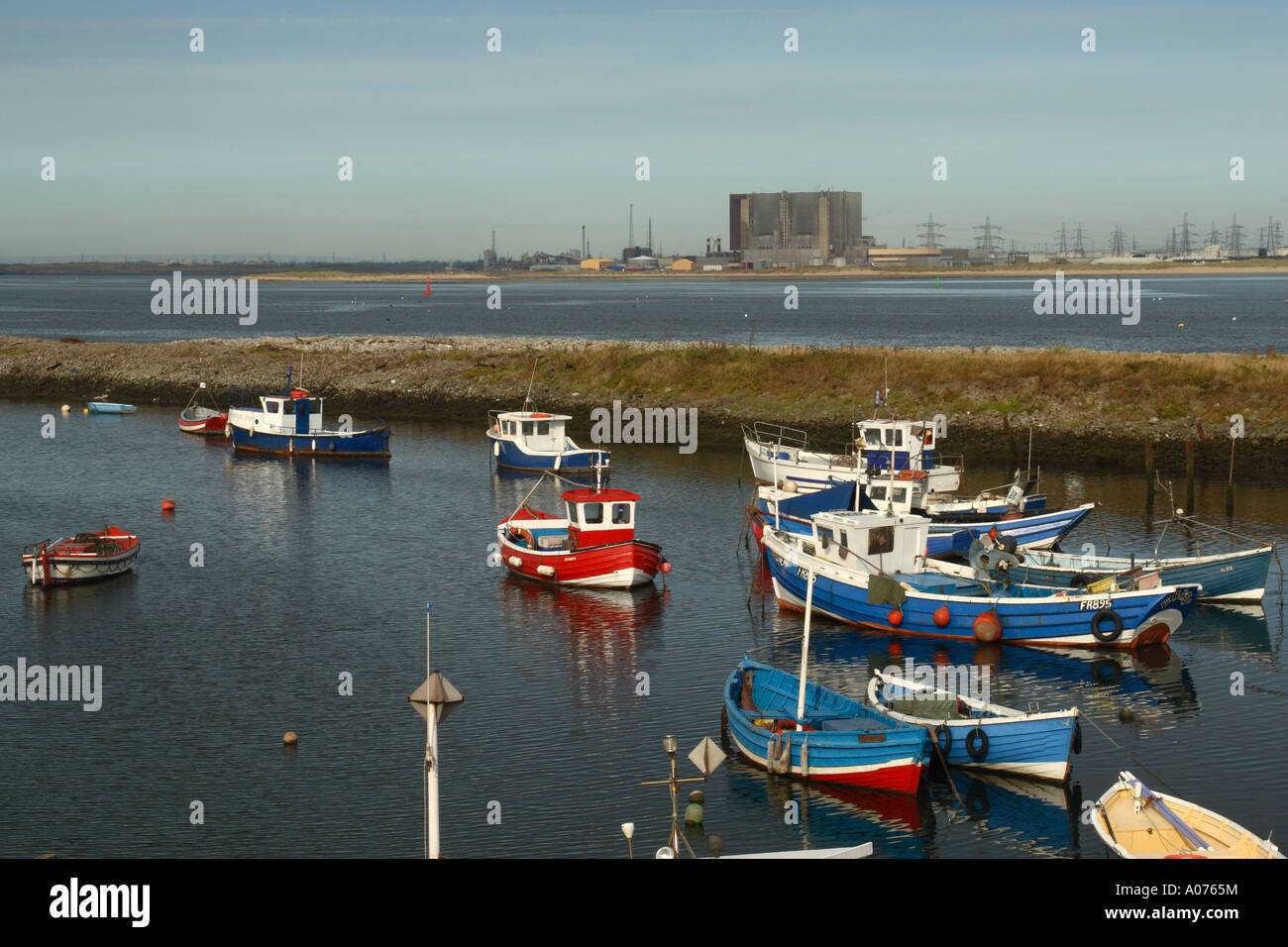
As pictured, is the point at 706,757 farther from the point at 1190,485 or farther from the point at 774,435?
the point at 774,435

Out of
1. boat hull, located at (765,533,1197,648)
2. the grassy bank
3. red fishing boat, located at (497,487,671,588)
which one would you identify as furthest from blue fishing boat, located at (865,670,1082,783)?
the grassy bank

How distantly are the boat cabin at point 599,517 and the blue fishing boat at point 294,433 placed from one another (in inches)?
1192

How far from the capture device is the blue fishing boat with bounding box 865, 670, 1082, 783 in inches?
925

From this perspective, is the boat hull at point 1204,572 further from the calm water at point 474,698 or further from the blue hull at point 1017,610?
the blue hull at point 1017,610

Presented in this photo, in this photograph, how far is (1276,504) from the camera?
168 ft

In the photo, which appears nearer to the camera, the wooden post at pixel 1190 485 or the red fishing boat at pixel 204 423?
the wooden post at pixel 1190 485

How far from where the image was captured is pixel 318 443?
227 ft

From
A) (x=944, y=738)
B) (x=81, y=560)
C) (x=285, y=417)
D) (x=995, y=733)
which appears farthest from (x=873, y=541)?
(x=285, y=417)

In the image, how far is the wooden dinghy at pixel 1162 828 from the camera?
1839cm

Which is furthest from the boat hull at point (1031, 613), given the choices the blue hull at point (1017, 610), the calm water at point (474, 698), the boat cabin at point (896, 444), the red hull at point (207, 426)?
the red hull at point (207, 426)

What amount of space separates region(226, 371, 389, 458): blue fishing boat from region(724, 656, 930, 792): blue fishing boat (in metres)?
44.7

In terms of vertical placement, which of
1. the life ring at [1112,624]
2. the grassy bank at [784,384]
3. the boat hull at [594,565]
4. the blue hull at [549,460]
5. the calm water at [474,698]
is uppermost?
the grassy bank at [784,384]

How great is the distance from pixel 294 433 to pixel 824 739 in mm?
52020
